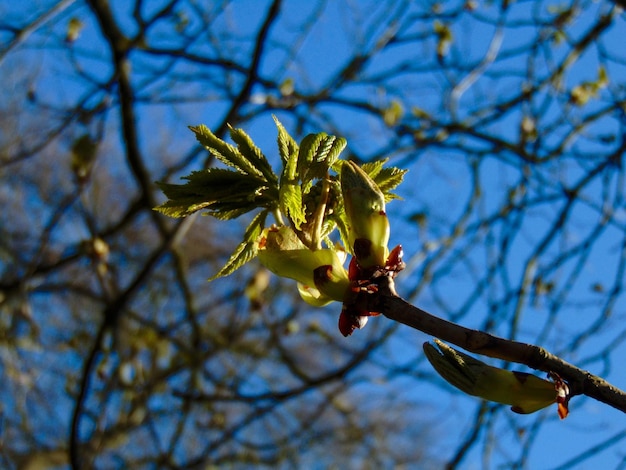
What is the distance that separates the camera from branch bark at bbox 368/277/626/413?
1.94 feet

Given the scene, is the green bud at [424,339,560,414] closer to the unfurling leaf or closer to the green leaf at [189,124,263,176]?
the unfurling leaf

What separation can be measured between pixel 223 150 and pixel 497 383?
43 centimetres

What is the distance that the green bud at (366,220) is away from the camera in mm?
729

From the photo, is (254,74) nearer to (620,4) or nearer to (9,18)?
(620,4)

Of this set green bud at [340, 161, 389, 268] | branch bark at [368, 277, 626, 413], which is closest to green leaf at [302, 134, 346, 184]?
green bud at [340, 161, 389, 268]

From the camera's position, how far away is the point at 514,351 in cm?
61

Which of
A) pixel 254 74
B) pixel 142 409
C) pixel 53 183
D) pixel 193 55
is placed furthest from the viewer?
pixel 53 183

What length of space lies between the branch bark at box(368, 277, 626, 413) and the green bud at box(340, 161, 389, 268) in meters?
0.10

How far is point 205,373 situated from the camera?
4.10 meters

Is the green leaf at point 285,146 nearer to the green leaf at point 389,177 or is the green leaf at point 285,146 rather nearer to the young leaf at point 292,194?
the young leaf at point 292,194

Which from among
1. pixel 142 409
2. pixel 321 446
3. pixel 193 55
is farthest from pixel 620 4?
pixel 321 446

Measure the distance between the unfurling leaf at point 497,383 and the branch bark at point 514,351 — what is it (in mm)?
38

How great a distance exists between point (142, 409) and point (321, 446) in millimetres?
1740

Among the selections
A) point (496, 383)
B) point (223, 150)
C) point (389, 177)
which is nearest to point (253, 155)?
point (223, 150)
